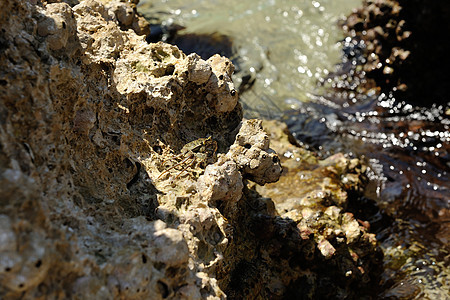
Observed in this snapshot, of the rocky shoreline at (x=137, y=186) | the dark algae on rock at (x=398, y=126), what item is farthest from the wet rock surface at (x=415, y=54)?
the rocky shoreline at (x=137, y=186)

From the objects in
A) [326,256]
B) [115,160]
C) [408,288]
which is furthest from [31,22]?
[408,288]

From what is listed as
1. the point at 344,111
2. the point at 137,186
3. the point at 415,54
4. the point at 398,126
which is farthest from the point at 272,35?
the point at 137,186

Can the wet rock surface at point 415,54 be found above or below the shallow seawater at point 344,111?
above

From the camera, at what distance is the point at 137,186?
2855 millimetres

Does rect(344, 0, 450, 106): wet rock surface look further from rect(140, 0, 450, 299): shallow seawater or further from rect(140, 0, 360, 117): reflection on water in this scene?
rect(140, 0, 360, 117): reflection on water

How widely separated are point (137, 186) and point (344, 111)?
5.46 meters

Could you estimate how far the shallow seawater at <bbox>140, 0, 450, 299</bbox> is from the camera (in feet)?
16.2

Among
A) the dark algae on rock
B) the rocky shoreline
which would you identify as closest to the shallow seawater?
the dark algae on rock

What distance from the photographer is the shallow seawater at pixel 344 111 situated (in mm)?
4934

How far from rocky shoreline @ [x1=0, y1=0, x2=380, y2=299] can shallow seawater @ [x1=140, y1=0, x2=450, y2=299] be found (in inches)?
25.9

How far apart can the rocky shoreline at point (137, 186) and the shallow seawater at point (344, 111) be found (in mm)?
657

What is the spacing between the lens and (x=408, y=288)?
4355 mm

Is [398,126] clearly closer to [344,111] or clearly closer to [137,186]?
[344,111]

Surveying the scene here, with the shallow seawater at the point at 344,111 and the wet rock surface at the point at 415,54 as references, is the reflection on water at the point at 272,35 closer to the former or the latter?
the shallow seawater at the point at 344,111
